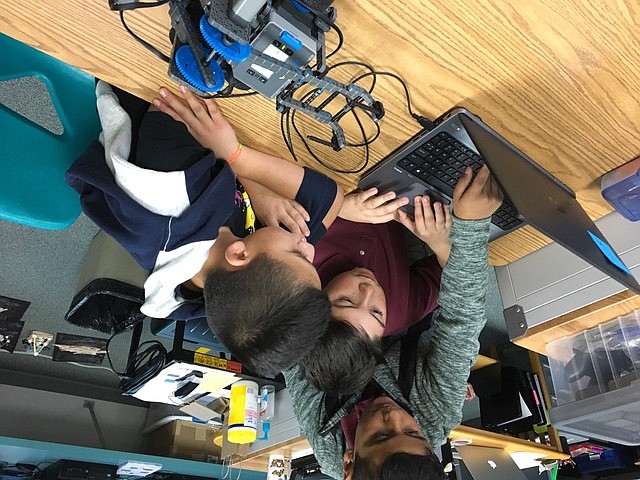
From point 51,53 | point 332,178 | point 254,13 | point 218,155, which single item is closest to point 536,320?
point 332,178

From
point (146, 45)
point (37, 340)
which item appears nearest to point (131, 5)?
point (146, 45)

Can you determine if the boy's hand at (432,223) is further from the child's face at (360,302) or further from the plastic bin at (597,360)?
the plastic bin at (597,360)

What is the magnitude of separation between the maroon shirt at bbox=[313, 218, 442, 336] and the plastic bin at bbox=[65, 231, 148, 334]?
19.9 inches

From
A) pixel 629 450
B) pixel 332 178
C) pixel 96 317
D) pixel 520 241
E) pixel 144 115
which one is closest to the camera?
pixel 144 115

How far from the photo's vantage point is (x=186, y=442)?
2.64 m

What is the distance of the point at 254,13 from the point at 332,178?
0.56 m

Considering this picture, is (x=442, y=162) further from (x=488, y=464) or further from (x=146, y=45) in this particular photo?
(x=488, y=464)

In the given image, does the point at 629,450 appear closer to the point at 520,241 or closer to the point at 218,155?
the point at 520,241

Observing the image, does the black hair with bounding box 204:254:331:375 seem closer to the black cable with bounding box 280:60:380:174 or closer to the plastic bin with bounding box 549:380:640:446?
the black cable with bounding box 280:60:380:174

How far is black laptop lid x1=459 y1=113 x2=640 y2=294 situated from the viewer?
895mm

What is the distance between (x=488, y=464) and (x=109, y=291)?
1.42 metres

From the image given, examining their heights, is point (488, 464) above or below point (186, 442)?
below

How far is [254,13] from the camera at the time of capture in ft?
2.42

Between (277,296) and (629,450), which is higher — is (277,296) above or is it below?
above
